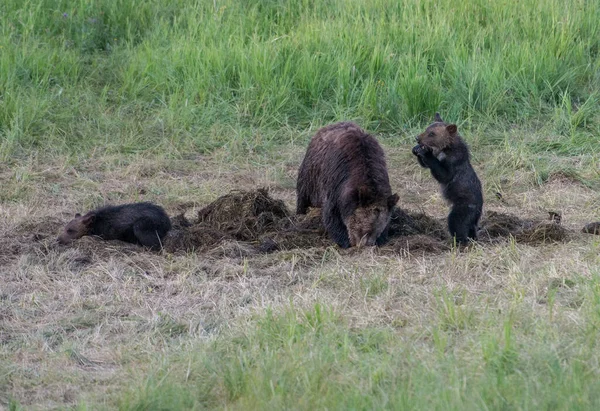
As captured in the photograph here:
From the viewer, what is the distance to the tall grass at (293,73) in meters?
12.2

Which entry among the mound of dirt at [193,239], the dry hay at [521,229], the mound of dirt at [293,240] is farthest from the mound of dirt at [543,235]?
the mound of dirt at [193,239]

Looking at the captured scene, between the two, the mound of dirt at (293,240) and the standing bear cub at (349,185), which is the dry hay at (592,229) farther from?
the mound of dirt at (293,240)

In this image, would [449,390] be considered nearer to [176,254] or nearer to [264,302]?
[264,302]

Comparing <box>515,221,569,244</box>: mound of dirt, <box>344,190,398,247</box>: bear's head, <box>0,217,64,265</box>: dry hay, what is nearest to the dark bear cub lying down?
<box>0,217,64,265</box>: dry hay

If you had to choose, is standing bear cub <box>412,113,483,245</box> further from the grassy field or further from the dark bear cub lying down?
the dark bear cub lying down

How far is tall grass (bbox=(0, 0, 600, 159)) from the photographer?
39.9 feet

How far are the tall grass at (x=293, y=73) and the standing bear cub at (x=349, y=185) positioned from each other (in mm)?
2727

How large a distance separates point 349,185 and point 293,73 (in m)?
4.21

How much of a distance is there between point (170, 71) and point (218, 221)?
4073mm

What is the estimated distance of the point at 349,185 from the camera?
881 centimetres

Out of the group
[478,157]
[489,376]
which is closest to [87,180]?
[478,157]

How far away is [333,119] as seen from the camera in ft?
40.7

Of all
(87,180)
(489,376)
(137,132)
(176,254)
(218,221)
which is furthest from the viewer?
(137,132)

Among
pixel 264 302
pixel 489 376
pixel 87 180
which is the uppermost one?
pixel 489 376
